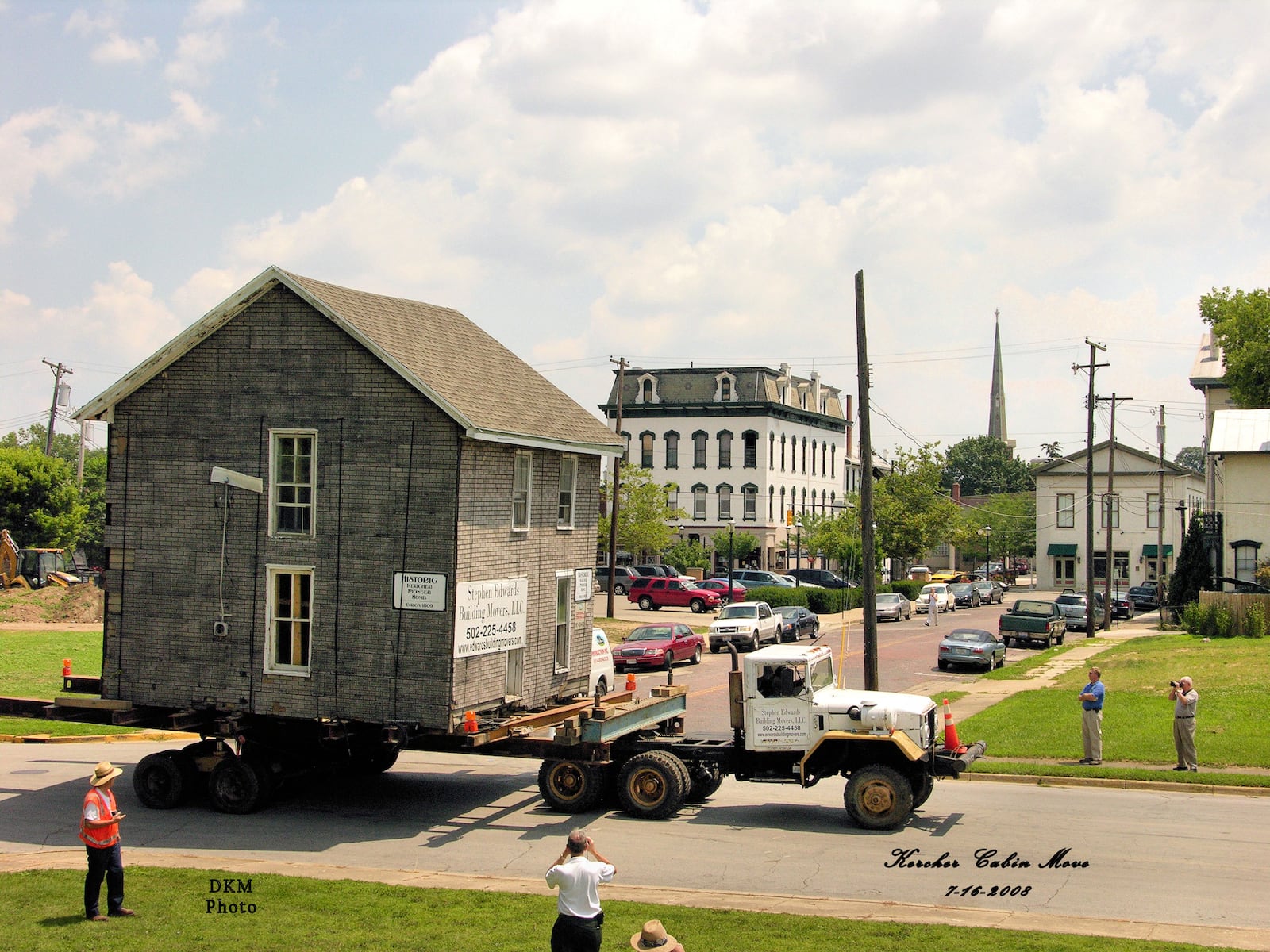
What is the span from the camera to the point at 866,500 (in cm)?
2534

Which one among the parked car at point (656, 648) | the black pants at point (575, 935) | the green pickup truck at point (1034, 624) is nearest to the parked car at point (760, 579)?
the green pickup truck at point (1034, 624)

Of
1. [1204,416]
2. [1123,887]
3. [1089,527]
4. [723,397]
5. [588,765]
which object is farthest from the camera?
[723,397]

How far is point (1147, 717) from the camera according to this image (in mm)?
25656

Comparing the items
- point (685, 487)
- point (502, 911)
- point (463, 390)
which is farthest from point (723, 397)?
point (502, 911)

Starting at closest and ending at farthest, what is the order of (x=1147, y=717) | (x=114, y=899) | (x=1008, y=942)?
1. (x=1008, y=942)
2. (x=114, y=899)
3. (x=1147, y=717)

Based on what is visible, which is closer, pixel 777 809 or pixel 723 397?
pixel 777 809

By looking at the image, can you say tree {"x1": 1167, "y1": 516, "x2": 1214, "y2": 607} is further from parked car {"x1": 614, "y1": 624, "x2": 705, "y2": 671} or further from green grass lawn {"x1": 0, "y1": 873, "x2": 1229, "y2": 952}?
green grass lawn {"x1": 0, "y1": 873, "x2": 1229, "y2": 952}

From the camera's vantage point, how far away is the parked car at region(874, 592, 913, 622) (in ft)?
197

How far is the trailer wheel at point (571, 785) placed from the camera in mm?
17656

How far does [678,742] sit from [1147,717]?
12565 millimetres

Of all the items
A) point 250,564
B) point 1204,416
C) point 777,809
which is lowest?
point 777,809

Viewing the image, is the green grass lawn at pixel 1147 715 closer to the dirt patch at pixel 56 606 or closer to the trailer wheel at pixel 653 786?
the trailer wheel at pixel 653 786

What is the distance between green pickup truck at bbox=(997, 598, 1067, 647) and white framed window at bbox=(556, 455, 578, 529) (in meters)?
31.2

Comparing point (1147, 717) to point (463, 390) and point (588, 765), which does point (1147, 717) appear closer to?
point (588, 765)
